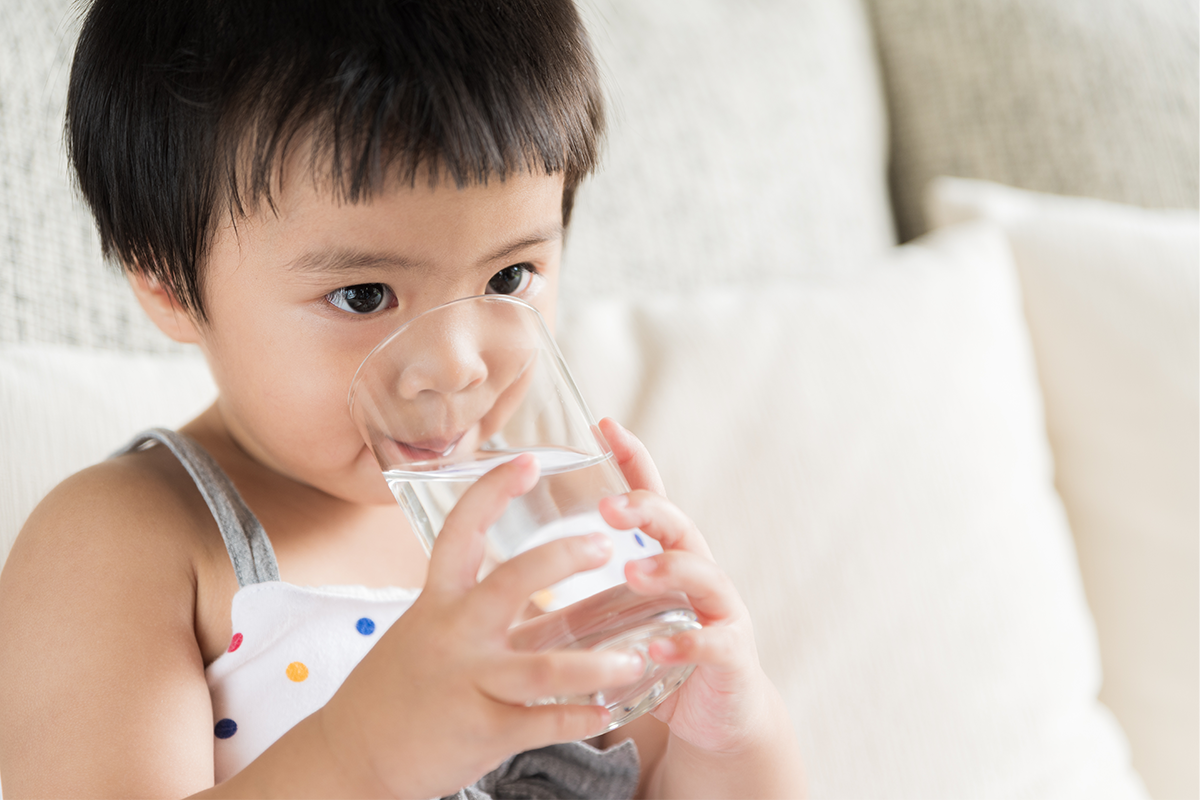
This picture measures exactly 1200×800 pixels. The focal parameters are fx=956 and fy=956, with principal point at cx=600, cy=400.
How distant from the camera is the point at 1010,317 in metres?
1.15

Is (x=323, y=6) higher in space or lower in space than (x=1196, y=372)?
higher

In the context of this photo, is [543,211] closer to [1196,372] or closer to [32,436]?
[32,436]

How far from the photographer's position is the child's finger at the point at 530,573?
0.49m

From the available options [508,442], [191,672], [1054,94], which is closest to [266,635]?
[191,672]

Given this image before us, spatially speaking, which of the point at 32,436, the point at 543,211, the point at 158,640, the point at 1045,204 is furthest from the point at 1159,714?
the point at 32,436

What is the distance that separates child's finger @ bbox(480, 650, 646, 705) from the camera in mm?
482

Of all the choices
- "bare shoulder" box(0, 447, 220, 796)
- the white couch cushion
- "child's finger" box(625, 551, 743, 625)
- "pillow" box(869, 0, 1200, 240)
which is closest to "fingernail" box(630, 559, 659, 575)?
"child's finger" box(625, 551, 743, 625)

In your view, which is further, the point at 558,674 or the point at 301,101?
the point at 301,101

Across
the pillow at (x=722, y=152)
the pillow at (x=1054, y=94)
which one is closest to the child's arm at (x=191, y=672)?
the pillow at (x=722, y=152)

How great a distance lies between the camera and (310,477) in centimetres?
79

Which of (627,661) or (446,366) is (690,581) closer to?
(627,661)

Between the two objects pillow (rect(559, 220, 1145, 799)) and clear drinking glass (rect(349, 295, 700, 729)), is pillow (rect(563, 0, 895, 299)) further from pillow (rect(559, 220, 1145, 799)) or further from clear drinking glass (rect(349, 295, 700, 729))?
clear drinking glass (rect(349, 295, 700, 729))

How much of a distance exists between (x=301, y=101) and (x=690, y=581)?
0.39 meters

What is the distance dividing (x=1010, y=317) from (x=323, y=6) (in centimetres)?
87
